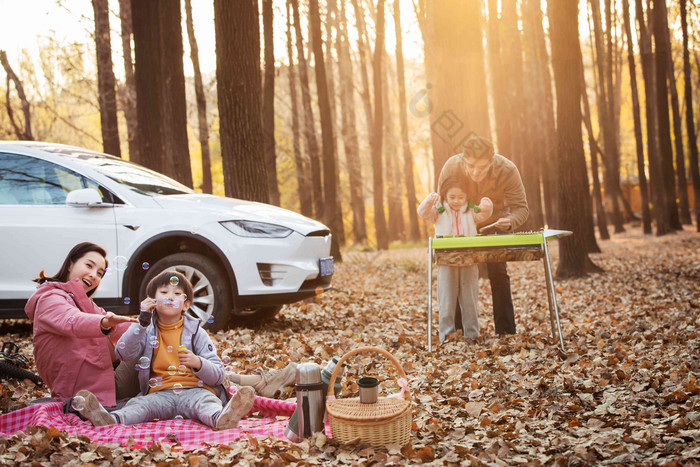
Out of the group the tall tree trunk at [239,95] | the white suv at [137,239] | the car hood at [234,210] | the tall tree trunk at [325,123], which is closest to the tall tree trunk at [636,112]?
the tall tree trunk at [325,123]

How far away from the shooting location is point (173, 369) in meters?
4.30

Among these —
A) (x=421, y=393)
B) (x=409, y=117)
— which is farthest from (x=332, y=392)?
(x=409, y=117)

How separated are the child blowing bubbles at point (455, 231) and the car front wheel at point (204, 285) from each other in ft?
7.33

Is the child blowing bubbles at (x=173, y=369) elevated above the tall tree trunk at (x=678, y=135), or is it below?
below

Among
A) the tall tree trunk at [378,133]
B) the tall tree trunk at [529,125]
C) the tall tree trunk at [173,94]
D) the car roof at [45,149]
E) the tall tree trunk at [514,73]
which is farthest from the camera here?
the tall tree trunk at [378,133]

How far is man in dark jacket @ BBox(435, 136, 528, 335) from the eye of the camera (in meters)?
6.30

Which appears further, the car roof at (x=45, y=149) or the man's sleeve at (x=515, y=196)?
the car roof at (x=45, y=149)

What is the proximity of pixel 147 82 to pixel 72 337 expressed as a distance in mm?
8958

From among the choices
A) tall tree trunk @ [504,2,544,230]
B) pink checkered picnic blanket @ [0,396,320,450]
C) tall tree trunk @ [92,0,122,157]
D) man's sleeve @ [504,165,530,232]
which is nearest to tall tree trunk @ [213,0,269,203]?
man's sleeve @ [504,165,530,232]

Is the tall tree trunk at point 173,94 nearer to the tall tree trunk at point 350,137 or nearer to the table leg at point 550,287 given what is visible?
the table leg at point 550,287

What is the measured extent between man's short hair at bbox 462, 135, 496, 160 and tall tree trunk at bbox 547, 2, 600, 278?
21.0ft

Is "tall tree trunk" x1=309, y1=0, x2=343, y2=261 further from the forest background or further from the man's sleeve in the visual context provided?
the man's sleeve

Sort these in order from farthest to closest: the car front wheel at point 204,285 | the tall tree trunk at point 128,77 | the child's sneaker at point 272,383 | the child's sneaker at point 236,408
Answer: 1. the tall tree trunk at point 128,77
2. the car front wheel at point 204,285
3. the child's sneaker at point 272,383
4. the child's sneaker at point 236,408

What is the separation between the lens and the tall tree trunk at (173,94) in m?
11.8
